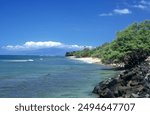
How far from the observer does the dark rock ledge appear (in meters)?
20.5

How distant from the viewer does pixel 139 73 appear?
25781 millimetres

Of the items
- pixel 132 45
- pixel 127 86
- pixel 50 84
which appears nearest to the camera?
pixel 127 86

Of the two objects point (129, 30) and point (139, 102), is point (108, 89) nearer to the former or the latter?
point (139, 102)

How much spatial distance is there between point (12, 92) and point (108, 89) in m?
7.76

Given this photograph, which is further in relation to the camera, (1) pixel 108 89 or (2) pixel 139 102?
(1) pixel 108 89

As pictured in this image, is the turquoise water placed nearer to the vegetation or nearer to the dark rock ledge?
the dark rock ledge

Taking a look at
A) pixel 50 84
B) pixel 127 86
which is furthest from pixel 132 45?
pixel 127 86

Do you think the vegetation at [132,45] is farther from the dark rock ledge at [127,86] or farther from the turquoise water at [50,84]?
the dark rock ledge at [127,86]

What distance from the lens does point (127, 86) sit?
23375mm

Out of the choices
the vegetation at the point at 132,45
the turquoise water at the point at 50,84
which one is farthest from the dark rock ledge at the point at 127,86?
the vegetation at the point at 132,45

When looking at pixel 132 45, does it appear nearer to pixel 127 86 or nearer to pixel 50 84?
pixel 50 84

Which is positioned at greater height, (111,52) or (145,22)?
(145,22)

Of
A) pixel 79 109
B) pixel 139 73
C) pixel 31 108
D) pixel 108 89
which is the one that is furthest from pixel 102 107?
pixel 139 73

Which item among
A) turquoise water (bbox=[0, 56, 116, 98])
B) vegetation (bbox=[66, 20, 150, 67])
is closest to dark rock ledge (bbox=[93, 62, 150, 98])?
turquoise water (bbox=[0, 56, 116, 98])
